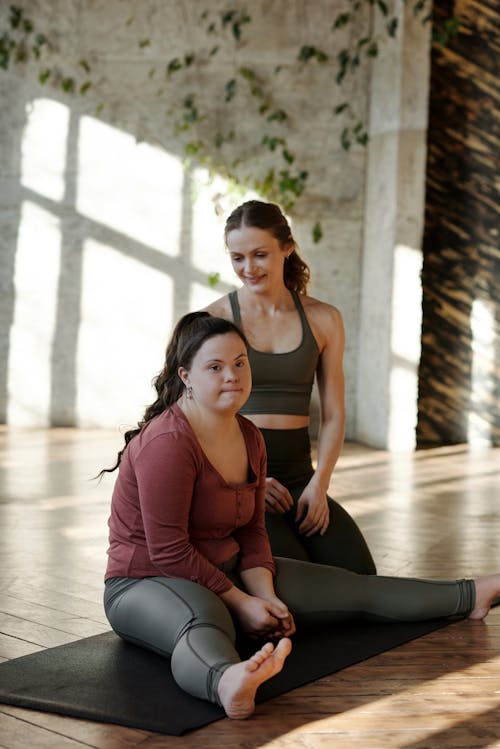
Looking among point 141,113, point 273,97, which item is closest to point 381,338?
point 273,97

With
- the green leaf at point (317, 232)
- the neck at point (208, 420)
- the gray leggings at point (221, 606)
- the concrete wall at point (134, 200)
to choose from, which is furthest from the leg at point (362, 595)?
the green leaf at point (317, 232)

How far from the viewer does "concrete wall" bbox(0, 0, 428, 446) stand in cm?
769

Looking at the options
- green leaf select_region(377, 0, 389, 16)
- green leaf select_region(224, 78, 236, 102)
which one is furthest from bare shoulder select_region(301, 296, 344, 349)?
green leaf select_region(224, 78, 236, 102)

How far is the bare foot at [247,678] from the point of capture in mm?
2225

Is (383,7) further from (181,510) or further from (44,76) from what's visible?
(181,510)

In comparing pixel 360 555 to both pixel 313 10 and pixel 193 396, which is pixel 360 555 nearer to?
pixel 193 396

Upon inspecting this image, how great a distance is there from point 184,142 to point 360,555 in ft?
16.7

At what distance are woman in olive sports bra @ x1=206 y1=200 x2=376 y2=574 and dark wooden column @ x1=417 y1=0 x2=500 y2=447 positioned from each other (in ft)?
14.5

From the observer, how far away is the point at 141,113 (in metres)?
7.77

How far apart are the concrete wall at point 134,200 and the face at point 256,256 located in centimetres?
440

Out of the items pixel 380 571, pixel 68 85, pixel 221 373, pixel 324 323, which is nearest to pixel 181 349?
pixel 221 373

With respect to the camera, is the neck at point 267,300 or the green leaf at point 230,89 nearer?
the neck at point 267,300

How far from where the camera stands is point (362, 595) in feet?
9.79

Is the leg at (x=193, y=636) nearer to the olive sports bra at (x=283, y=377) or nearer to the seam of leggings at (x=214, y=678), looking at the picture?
the seam of leggings at (x=214, y=678)
